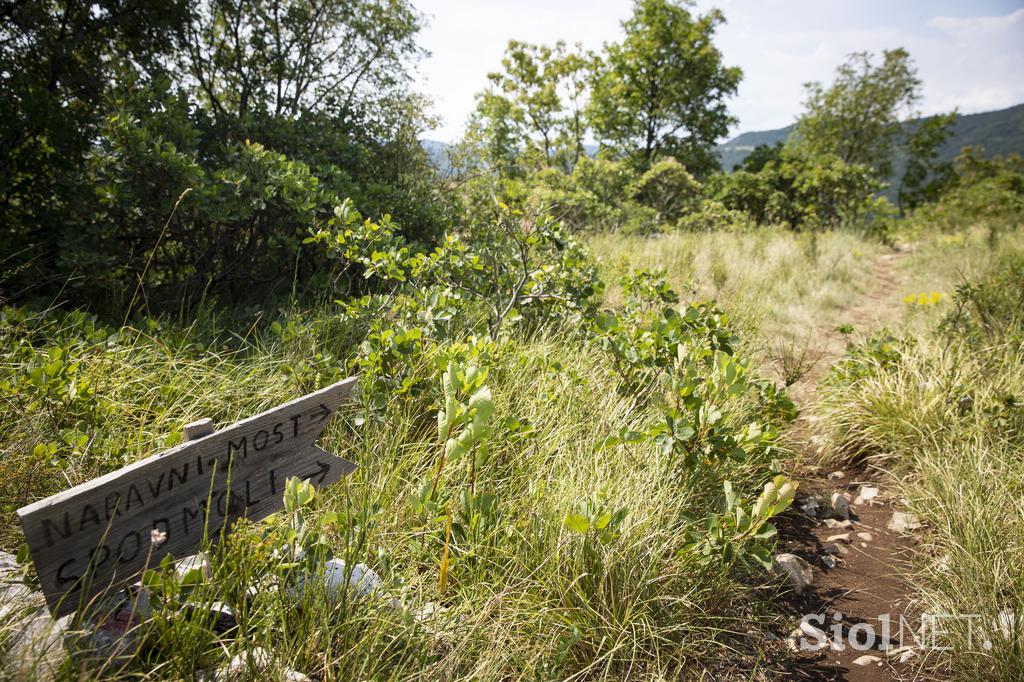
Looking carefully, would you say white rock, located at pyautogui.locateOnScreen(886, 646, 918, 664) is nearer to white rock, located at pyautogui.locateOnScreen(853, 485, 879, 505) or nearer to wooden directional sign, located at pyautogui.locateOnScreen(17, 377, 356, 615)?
white rock, located at pyautogui.locateOnScreen(853, 485, 879, 505)

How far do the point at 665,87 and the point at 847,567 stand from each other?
1966 cm

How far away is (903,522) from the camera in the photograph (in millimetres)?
2490

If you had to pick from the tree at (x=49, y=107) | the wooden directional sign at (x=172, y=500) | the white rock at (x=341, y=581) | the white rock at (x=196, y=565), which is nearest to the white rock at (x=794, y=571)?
the white rock at (x=341, y=581)

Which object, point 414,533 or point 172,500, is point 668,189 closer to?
point 414,533

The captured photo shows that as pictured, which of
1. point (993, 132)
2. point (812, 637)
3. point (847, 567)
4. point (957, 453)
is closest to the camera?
point (812, 637)

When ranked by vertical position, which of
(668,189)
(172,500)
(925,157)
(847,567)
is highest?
(925,157)

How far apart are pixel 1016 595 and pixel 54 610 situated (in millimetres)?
3066

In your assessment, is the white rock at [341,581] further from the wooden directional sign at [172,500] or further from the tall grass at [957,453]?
the tall grass at [957,453]

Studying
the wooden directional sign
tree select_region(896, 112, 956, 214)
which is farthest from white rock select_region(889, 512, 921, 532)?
tree select_region(896, 112, 956, 214)

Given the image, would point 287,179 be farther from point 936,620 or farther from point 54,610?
point 936,620

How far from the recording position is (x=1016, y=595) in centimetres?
179

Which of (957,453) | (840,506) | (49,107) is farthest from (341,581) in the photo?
(49,107)

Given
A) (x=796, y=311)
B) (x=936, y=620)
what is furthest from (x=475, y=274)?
(x=796, y=311)

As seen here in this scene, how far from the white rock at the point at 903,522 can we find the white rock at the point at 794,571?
645mm
